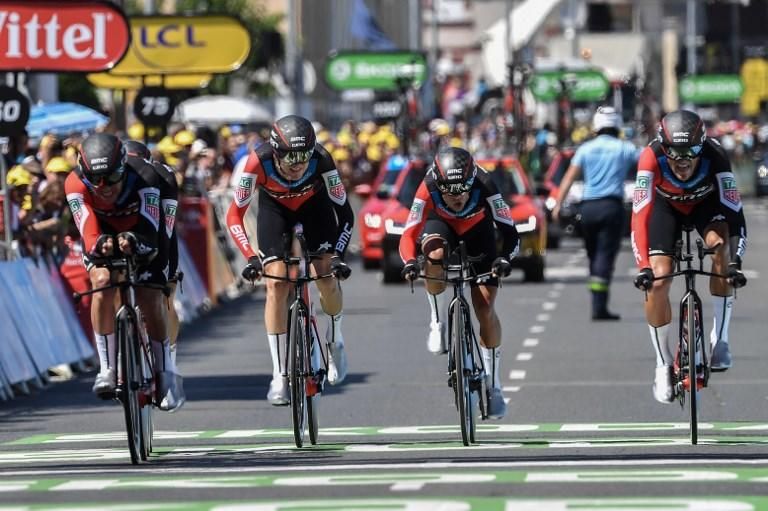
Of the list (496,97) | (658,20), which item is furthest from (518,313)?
(658,20)

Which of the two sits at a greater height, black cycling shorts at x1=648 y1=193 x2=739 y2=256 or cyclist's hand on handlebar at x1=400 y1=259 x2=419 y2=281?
black cycling shorts at x1=648 y1=193 x2=739 y2=256

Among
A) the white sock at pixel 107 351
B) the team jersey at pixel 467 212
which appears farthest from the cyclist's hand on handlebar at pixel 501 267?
the white sock at pixel 107 351

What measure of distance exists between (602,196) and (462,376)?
9.17 meters

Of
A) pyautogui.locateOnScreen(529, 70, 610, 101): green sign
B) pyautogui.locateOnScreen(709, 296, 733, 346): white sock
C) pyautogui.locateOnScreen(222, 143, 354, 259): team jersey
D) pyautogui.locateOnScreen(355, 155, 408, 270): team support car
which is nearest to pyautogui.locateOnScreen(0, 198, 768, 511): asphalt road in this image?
pyautogui.locateOnScreen(709, 296, 733, 346): white sock

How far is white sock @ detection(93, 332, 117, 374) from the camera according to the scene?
464 inches

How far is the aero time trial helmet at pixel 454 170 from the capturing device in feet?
41.0

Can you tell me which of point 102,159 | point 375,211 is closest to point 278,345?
point 102,159

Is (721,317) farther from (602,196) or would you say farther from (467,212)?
(602,196)

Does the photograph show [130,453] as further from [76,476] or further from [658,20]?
[658,20]

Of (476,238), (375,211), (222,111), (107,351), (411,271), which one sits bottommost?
(375,211)

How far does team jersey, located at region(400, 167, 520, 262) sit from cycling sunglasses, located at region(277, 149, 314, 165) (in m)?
0.66

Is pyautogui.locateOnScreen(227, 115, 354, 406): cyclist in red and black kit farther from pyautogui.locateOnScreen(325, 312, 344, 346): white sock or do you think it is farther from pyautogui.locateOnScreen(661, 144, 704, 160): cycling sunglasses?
pyautogui.locateOnScreen(661, 144, 704, 160): cycling sunglasses

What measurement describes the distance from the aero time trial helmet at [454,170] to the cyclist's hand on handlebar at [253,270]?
1090 millimetres

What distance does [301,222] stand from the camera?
12867mm
